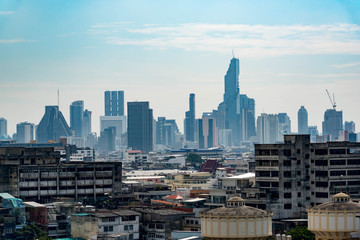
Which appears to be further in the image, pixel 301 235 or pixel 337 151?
pixel 337 151

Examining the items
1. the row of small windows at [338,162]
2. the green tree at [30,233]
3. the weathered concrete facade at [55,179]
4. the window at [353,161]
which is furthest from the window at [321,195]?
the weathered concrete facade at [55,179]

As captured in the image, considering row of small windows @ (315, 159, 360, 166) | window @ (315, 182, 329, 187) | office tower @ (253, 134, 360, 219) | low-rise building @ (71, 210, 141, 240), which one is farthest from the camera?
row of small windows @ (315, 159, 360, 166)

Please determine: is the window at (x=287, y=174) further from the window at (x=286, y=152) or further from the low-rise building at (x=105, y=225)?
the low-rise building at (x=105, y=225)

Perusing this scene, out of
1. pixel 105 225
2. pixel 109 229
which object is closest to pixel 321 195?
pixel 109 229

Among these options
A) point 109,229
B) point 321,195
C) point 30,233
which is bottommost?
point 30,233

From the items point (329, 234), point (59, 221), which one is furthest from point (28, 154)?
point (329, 234)

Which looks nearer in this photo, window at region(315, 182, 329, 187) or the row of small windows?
window at region(315, 182, 329, 187)

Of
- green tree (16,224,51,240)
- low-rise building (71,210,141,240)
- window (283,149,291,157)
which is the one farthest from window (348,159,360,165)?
green tree (16,224,51,240)

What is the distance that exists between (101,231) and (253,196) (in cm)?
2583

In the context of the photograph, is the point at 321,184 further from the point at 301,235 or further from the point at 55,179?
the point at 55,179

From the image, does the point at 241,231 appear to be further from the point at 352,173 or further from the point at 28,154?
the point at 28,154

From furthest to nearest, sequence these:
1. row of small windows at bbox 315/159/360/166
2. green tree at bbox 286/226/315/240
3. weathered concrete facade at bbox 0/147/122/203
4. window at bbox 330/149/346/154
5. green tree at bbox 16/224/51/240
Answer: weathered concrete facade at bbox 0/147/122/203
window at bbox 330/149/346/154
row of small windows at bbox 315/159/360/166
green tree at bbox 16/224/51/240
green tree at bbox 286/226/315/240

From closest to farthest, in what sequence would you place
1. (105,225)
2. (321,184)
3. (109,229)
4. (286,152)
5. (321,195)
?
(105,225) < (109,229) < (286,152) < (321,195) < (321,184)

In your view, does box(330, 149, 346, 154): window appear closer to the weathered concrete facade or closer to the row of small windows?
the row of small windows
